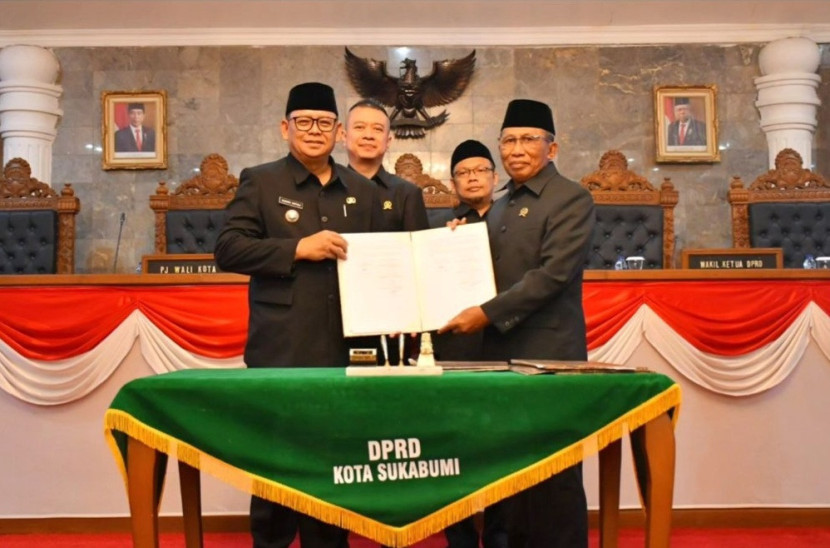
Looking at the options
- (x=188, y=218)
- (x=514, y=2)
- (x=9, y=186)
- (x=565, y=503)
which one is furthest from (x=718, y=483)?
(x=9, y=186)

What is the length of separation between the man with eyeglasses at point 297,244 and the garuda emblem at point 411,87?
19.7ft

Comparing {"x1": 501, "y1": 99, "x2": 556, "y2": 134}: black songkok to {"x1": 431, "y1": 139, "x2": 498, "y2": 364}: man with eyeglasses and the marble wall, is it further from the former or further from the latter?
the marble wall

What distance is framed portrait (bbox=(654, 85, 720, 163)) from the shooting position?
30.2ft

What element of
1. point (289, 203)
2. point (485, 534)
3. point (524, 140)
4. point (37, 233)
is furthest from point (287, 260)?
point (37, 233)

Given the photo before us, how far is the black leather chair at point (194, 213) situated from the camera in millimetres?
7598

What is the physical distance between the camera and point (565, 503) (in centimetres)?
299

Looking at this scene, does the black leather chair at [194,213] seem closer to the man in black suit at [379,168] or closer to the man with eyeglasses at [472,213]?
the man in black suit at [379,168]

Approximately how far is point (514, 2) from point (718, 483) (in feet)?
17.9

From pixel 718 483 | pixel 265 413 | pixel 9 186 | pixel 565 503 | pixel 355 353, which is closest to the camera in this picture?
pixel 265 413

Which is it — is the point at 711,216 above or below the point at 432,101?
below

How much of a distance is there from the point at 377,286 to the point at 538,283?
53 centimetres

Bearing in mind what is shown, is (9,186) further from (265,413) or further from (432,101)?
(265,413)

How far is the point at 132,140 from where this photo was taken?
918cm

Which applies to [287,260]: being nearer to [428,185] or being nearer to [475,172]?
[475,172]
